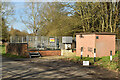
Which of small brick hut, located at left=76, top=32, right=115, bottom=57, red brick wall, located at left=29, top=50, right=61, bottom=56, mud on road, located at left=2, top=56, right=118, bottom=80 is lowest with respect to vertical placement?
mud on road, located at left=2, top=56, right=118, bottom=80

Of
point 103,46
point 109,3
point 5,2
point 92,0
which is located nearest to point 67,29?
point 92,0

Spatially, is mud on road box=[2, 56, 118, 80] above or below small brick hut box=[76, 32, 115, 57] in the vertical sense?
below

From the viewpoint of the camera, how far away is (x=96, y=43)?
14.6 m

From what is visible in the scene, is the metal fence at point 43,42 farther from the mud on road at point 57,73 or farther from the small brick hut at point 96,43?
the mud on road at point 57,73

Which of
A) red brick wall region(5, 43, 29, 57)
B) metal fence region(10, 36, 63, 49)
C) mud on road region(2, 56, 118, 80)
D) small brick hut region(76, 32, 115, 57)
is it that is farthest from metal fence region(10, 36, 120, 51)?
mud on road region(2, 56, 118, 80)

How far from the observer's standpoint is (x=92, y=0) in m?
21.3

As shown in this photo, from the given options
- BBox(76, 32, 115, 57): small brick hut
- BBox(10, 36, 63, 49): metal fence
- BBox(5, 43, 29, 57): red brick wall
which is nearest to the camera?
BBox(76, 32, 115, 57): small brick hut

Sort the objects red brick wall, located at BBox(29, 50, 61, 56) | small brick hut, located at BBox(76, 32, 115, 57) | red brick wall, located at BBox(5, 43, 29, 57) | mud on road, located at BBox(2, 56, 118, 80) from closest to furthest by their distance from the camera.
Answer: mud on road, located at BBox(2, 56, 118, 80), small brick hut, located at BBox(76, 32, 115, 57), red brick wall, located at BBox(5, 43, 29, 57), red brick wall, located at BBox(29, 50, 61, 56)

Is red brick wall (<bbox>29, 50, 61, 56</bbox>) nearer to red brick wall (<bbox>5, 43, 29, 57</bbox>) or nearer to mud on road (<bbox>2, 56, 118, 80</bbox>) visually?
red brick wall (<bbox>5, 43, 29, 57</bbox>)

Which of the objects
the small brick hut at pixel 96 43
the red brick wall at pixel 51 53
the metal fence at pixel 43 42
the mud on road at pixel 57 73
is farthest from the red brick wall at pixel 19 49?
the mud on road at pixel 57 73

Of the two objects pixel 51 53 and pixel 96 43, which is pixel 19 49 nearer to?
pixel 51 53

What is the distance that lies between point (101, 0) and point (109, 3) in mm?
1396

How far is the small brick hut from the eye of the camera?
14673 mm

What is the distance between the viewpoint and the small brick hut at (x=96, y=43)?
48.1 ft
